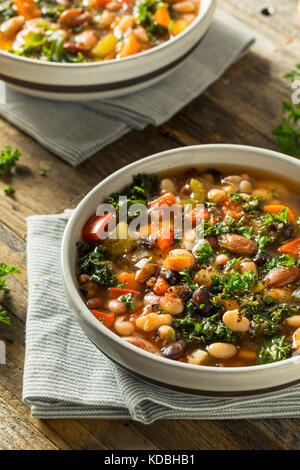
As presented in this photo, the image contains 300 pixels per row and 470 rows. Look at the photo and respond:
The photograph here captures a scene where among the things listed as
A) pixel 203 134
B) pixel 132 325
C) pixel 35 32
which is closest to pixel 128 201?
pixel 132 325

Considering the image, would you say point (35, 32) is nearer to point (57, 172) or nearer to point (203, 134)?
point (57, 172)

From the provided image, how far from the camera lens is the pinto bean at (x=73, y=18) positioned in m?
4.02

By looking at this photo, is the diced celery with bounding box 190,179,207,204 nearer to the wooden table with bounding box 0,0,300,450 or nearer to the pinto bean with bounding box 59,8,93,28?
the wooden table with bounding box 0,0,300,450

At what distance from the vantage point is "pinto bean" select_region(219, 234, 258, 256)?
2.89m

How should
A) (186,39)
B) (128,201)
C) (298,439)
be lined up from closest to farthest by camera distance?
1. (298,439)
2. (128,201)
3. (186,39)

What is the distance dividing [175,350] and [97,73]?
163cm

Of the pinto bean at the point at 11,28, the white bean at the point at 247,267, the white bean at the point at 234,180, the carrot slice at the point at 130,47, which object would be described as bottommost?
the white bean at the point at 247,267

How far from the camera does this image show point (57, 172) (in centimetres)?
372

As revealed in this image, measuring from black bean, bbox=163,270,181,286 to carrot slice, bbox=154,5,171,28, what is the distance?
71.1 inches

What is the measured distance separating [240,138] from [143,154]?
21.6 inches

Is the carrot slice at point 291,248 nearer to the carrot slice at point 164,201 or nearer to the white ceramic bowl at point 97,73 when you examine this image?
the carrot slice at point 164,201

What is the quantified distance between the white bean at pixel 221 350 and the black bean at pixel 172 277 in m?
0.33

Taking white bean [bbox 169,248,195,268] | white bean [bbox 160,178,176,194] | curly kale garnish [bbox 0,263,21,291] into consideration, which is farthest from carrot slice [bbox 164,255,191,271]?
curly kale garnish [bbox 0,263,21,291]

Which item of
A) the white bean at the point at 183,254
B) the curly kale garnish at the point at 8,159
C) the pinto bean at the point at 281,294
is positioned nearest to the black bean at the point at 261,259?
the pinto bean at the point at 281,294
